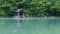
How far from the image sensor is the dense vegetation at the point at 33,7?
2609cm

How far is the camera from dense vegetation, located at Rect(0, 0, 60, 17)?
2609cm

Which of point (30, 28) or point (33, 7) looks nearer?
point (30, 28)

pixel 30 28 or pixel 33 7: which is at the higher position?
pixel 30 28

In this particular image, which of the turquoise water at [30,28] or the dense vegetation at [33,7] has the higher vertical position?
the turquoise water at [30,28]

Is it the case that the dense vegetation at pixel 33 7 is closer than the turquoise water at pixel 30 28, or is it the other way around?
the turquoise water at pixel 30 28

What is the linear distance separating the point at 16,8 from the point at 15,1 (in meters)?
0.95

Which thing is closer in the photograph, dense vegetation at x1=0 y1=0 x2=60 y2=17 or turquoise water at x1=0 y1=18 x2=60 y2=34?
turquoise water at x1=0 y1=18 x2=60 y2=34

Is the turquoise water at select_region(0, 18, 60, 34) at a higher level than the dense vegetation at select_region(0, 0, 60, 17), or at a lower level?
higher

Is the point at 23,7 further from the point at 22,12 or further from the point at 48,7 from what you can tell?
the point at 48,7

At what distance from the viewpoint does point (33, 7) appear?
26562mm

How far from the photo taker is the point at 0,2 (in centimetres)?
2661

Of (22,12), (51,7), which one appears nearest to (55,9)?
(51,7)

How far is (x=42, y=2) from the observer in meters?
27.1

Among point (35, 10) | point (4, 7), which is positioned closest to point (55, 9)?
point (35, 10)
